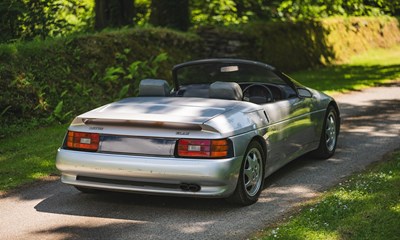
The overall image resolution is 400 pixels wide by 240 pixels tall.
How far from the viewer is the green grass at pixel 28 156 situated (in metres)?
9.14

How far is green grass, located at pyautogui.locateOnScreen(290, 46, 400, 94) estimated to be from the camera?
64.0 feet

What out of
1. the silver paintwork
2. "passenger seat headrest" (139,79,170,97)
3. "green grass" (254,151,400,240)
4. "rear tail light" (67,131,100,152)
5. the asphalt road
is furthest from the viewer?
"passenger seat headrest" (139,79,170,97)

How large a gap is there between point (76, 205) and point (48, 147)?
341cm

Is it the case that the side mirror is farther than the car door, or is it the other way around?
the side mirror

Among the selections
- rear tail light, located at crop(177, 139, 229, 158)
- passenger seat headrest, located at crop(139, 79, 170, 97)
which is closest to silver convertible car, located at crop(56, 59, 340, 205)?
rear tail light, located at crop(177, 139, 229, 158)

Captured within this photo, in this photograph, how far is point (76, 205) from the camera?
25.0 feet

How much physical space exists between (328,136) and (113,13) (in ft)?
33.1

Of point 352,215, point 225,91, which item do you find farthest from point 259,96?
point 352,215

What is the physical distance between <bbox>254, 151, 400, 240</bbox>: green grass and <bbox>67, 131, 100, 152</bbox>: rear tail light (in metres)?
1.97

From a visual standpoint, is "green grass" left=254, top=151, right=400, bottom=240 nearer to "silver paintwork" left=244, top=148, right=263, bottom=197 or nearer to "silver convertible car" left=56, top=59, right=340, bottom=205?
"silver paintwork" left=244, top=148, right=263, bottom=197

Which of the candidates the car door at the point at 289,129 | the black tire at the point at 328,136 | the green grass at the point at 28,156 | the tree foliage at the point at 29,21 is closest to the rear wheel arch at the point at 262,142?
the car door at the point at 289,129

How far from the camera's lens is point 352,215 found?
6.55m

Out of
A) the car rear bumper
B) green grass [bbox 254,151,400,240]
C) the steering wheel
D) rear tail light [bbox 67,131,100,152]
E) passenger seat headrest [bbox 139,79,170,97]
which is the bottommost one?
green grass [bbox 254,151,400,240]

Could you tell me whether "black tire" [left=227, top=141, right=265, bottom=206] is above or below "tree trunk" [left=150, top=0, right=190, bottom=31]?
below
